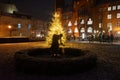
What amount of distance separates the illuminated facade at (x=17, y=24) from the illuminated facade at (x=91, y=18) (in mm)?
13432

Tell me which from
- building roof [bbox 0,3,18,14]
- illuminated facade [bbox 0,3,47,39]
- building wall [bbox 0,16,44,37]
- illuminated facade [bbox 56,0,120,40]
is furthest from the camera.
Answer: building roof [bbox 0,3,18,14]

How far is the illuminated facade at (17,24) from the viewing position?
6147 cm

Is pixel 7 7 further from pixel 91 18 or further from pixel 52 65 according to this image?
pixel 52 65

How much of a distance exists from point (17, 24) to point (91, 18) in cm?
2936

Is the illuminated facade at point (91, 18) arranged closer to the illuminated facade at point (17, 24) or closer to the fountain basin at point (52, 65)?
the illuminated facade at point (17, 24)

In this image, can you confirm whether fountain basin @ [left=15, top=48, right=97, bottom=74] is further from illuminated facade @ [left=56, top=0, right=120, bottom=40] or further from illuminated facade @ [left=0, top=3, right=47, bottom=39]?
illuminated facade @ [left=0, top=3, right=47, bottom=39]

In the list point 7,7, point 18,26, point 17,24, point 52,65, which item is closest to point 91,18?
point 18,26

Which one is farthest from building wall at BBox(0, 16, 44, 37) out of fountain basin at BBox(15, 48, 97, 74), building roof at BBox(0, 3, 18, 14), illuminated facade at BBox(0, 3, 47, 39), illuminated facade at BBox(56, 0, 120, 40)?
fountain basin at BBox(15, 48, 97, 74)

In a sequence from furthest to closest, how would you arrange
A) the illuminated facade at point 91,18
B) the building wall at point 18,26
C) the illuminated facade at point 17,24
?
the illuminated facade at point 91,18 < the illuminated facade at point 17,24 < the building wall at point 18,26

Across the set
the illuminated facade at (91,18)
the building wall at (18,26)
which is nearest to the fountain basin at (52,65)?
the illuminated facade at (91,18)

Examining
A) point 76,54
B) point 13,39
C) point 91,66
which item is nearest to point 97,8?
point 13,39

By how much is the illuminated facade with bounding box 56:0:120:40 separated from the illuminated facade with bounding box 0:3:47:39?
13432 millimetres

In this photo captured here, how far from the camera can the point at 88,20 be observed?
Answer: 72.5 meters

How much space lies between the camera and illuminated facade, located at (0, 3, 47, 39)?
61469mm
